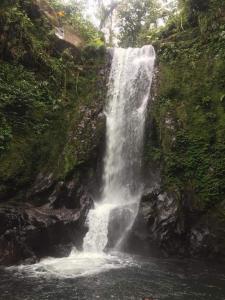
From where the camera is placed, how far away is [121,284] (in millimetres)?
8281

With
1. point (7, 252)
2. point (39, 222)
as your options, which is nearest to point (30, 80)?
point (39, 222)

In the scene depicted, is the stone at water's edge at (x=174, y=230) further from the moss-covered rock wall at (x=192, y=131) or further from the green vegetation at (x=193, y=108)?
the green vegetation at (x=193, y=108)

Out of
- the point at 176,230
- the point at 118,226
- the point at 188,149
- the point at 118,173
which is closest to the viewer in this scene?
the point at 176,230

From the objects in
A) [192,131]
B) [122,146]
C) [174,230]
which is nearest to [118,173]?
[122,146]

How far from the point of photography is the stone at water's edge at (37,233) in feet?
33.4

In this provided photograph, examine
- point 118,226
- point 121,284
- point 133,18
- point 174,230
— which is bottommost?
point 121,284

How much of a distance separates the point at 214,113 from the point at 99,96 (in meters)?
5.67

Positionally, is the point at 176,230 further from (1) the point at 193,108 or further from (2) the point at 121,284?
(1) the point at 193,108

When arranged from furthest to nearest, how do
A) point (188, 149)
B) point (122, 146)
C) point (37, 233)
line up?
point (122, 146) → point (188, 149) → point (37, 233)

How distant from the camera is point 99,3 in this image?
2870cm

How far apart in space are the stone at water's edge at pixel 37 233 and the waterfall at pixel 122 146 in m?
0.62

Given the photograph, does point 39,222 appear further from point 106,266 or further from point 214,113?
point 214,113

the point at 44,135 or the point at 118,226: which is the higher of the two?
the point at 44,135

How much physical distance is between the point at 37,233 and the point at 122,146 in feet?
19.4
